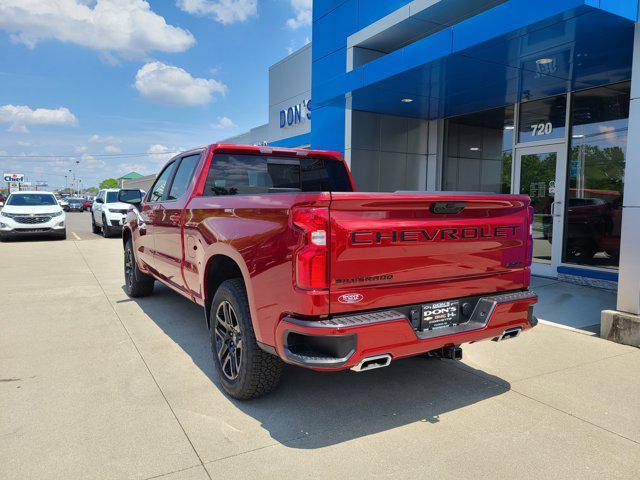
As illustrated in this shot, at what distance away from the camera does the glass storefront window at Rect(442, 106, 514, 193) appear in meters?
9.42

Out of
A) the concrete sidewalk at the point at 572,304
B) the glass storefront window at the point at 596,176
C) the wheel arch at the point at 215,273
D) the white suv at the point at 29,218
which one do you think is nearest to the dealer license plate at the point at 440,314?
the wheel arch at the point at 215,273

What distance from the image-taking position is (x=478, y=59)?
6.54m

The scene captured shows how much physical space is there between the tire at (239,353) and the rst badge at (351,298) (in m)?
0.81

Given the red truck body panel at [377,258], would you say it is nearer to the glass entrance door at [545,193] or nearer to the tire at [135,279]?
the tire at [135,279]

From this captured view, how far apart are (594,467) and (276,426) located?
1.92m

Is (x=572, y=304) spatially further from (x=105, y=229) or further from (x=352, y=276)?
(x=105, y=229)

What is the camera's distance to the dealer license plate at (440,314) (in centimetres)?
307

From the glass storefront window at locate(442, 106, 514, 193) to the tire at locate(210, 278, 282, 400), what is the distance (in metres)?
7.46

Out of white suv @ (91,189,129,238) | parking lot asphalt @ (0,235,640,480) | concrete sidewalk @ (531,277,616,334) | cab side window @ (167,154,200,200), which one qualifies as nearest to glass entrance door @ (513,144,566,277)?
concrete sidewalk @ (531,277,616,334)

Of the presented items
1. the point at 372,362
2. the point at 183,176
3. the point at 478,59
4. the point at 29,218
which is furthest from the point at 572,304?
the point at 29,218

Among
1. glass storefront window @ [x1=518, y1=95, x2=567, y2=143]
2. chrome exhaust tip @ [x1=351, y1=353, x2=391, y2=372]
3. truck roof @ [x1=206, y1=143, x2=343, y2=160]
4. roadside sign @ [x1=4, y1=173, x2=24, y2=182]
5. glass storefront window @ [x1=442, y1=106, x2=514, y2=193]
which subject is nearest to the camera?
chrome exhaust tip @ [x1=351, y1=353, x2=391, y2=372]

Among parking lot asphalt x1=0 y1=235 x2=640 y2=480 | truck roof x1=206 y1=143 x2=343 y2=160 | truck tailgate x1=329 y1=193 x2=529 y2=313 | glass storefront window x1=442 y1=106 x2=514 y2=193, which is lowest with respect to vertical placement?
parking lot asphalt x1=0 y1=235 x2=640 y2=480

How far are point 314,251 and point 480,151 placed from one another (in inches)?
333

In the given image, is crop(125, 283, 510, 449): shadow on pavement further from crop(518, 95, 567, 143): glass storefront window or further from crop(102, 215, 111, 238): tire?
crop(102, 215, 111, 238): tire
